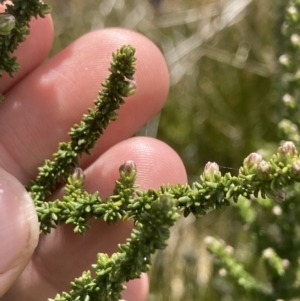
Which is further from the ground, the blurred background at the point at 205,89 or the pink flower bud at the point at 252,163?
the pink flower bud at the point at 252,163

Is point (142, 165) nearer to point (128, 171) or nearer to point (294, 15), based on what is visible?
point (128, 171)

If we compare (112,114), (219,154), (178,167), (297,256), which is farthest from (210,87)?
(112,114)

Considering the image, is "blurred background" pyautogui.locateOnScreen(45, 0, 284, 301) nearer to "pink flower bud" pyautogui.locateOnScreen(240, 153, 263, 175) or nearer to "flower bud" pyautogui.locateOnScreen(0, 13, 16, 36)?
"pink flower bud" pyautogui.locateOnScreen(240, 153, 263, 175)

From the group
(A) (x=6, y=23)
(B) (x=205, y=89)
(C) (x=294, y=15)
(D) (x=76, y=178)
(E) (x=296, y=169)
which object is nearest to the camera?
(E) (x=296, y=169)

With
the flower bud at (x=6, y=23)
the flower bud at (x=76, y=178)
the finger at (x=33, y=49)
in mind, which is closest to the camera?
the flower bud at (x=6, y=23)

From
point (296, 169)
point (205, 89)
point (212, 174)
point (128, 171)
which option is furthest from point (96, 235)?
point (205, 89)

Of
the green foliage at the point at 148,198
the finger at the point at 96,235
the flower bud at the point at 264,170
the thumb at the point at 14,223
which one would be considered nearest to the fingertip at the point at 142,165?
the finger at the point at 96,235

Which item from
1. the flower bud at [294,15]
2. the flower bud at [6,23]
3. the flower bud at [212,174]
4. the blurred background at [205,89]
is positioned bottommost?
the blurred background at [205,89]

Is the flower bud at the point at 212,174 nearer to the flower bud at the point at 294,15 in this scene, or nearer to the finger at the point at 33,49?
the flower bud at the point at 294,15
